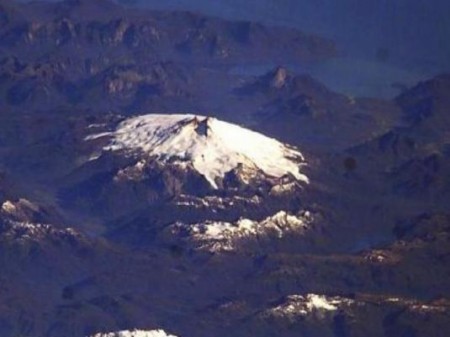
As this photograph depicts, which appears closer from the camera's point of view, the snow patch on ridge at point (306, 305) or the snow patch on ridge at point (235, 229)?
the snow patch on ridge at point (306, 305)

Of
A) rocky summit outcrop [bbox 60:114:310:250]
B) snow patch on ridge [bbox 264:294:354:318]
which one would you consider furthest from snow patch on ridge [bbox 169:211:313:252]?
snow patch on ridge [bbox 264:294:354:318]

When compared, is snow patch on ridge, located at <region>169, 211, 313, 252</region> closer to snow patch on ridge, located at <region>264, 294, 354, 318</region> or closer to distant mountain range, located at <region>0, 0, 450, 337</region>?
distant mountain range, located at <region>0, 0, 450, 337</region>

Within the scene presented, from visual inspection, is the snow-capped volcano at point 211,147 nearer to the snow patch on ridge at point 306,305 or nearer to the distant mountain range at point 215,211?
the distant mountain range at point 215,211

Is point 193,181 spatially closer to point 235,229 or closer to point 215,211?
point 215,211

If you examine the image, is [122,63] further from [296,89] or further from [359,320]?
[359,320]

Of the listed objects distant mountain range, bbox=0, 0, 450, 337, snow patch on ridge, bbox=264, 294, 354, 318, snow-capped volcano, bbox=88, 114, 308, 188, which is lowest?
distant mountain range, bbox=0, 0, 450, 337

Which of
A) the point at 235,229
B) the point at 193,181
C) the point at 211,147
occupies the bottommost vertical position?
the point at 235,229

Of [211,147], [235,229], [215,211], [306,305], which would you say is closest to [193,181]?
[211,147]

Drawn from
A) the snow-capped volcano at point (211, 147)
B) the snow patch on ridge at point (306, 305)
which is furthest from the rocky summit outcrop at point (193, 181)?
the snow patch on ridge at point (306, 305)

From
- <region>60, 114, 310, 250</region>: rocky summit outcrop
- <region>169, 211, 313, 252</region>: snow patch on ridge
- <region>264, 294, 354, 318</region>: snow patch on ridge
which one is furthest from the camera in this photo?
<region>60, 114, 310, 250</region>: rocky summit outcrop
